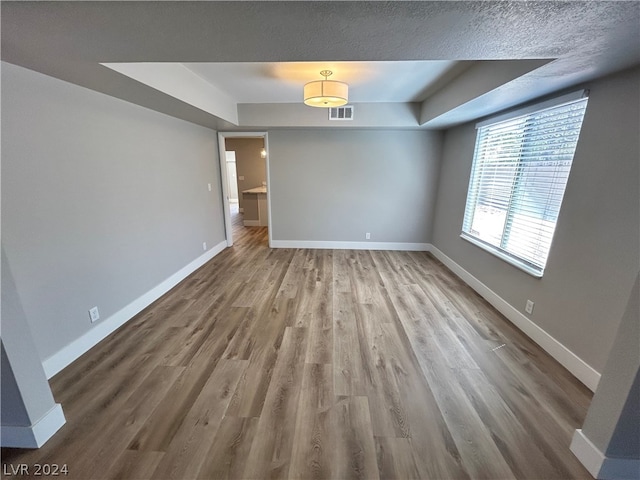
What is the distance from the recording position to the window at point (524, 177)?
2.19m

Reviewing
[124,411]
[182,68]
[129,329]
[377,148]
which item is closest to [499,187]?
[377,148]

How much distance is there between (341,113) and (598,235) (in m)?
3.43

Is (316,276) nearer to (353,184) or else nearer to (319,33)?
(353,184)

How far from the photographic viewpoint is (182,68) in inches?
101

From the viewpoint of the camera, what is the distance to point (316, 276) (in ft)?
12.5

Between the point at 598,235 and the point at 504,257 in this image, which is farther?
the point at 504,257

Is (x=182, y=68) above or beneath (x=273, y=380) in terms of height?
above

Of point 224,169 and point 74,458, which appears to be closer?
point 74,458

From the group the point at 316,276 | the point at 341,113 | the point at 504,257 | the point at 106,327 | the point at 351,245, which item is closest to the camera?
the point at 106,327

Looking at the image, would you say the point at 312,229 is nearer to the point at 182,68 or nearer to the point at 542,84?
the point at 182,68

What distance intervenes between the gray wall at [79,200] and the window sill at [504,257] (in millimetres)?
3949

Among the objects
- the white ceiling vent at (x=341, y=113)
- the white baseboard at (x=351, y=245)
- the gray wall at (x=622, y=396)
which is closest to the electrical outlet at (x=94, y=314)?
the white baseboard at (x=351, y=245)

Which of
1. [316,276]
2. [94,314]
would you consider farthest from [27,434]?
[316,276]

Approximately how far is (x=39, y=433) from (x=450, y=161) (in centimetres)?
521
